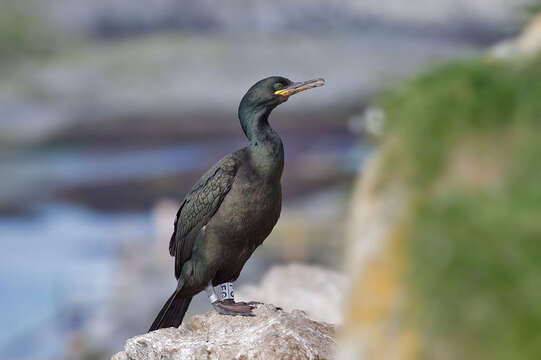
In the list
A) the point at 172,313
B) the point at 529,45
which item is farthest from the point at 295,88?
the point at 172,313

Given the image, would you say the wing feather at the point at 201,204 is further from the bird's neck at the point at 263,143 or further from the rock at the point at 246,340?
the rock at the point at 246,340

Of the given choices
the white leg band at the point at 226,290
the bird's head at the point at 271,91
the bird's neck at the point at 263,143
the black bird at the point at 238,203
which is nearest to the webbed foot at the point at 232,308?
the black bird at the point at 238,203

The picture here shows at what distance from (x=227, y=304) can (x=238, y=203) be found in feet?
2.67

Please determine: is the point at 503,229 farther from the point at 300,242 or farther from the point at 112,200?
the point at 112,200

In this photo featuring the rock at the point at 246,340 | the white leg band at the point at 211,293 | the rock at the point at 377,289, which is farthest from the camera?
the white leg band at the point at 211,293

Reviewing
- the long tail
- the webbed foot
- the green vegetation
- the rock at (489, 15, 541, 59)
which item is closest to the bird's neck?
the webbed foot

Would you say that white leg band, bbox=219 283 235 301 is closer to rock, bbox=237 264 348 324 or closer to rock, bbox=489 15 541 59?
rock, bbox=237 264 348 324

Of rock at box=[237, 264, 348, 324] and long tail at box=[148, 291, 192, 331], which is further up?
rock at box=[237, 264, 348, 324]

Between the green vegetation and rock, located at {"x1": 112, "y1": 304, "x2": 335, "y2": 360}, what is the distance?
2.05m


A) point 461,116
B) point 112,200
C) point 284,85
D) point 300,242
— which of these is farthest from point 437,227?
point 112,200

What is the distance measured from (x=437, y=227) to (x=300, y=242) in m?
17.0

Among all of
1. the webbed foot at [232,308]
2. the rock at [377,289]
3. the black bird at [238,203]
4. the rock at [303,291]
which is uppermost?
the rock at [303,291]

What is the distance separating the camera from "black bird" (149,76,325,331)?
4840 millimetres

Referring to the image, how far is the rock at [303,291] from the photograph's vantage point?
23.1 ft
